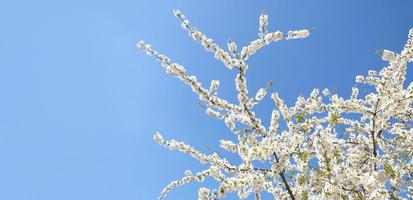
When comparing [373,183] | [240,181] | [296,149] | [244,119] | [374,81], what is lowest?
[373,183]

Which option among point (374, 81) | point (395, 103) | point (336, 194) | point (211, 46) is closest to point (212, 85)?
point (211, 46)

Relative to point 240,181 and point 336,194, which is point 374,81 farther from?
point 240,181

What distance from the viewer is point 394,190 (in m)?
9.24

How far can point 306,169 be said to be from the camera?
26.9 feet

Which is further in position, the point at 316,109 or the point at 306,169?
the point at 316,109

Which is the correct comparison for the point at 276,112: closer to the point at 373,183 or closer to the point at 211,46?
the point at 211,46

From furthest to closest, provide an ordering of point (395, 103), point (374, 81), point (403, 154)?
point (374, 81)
point (403, 154)
point (395, 103)

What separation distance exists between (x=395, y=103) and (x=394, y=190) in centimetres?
174

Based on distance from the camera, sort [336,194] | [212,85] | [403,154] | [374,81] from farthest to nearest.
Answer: [374,81] < [403,154] < [212,85] < [336,194]

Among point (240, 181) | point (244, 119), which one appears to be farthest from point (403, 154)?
point (240, 181)

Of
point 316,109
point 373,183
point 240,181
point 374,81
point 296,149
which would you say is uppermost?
point 374,81

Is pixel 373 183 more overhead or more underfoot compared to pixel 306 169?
more underfoot

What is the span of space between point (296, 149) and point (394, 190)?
247cm

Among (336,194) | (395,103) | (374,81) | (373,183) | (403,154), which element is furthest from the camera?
(374,81)
